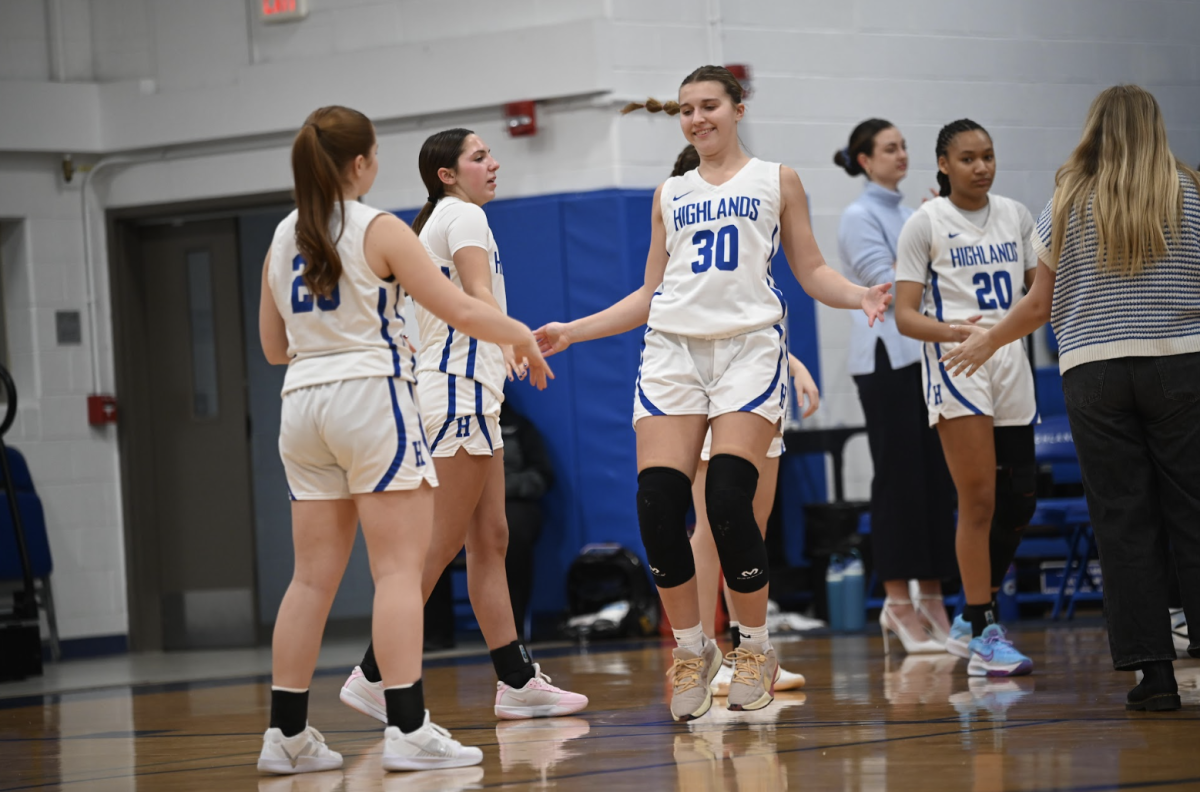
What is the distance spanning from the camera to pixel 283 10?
8.48 m

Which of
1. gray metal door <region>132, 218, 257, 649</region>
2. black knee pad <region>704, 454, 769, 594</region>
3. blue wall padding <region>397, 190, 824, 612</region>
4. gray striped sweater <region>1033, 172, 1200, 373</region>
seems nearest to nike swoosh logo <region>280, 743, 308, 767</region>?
black knee pad <region>704, 454, 769, 594</region>

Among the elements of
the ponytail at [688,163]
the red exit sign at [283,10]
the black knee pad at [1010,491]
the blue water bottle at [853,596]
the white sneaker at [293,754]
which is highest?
the red exit sign at [283,10]

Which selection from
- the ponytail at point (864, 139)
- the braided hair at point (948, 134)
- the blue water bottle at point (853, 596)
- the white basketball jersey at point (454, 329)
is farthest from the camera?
the blue water bottle at point (853, 596)

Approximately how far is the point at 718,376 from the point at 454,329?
798 millimetres

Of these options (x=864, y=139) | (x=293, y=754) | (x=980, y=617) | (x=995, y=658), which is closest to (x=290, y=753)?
(x=293, y=754)

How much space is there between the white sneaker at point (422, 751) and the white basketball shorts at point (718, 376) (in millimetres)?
1045

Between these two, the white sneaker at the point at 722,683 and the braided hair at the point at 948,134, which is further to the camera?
the braided hair at the point at 948,134

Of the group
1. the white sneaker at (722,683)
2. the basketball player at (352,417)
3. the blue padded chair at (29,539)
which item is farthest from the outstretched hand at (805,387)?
the blue padded chair at (29,539)

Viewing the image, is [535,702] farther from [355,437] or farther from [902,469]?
[902,469]

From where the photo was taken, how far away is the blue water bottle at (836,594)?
23.3ft

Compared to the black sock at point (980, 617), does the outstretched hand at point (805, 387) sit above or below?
above

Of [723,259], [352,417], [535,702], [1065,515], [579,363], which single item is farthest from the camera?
[579,363]

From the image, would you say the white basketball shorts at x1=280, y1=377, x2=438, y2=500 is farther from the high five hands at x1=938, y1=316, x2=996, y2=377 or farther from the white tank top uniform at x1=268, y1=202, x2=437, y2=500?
the high five hands at x1=938, y1=316, x2=996, y2=377

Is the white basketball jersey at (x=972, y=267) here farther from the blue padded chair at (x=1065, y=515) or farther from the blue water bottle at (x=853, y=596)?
the blue water bottle at (x=853, y=596)
